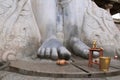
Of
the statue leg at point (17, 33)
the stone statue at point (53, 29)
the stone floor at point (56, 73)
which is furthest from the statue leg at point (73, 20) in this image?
the stone floor at point (56, 73)

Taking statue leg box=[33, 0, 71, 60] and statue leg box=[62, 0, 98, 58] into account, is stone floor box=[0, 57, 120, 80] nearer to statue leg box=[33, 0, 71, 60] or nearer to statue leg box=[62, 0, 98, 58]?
statue leg box=[33, 0, 71, 60]

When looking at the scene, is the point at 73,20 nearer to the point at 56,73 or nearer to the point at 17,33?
the point at 17,33

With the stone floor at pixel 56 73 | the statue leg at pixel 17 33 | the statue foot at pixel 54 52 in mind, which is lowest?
the stone floor at pixel 56 73

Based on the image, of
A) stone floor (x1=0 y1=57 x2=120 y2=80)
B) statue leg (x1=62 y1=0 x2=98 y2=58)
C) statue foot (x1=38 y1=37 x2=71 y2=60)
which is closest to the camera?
stone floor (x1=0 y1=57 x2=120 y2=80)

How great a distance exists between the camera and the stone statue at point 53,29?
6.98 ft

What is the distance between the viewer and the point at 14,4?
239 cm

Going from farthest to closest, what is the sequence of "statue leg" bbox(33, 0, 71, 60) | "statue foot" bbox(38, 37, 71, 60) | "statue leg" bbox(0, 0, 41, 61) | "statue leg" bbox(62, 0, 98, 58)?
"statue leg" bbox(62, 0, 98, 58)
"statue leg" bbox(33, 0, 71, 60)
"statue leg" bbox(0, 0, 41, 61)
"statue foot" bbox(38, 37, 71, 60)

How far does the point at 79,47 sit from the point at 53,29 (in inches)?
12.6

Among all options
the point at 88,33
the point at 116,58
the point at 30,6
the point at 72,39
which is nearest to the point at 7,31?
the point at 30,6

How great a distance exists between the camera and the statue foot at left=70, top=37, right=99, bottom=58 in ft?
7.08

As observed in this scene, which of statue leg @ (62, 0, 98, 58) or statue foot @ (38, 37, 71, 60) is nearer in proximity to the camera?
statue foot @ (38, 37, 71, 60)

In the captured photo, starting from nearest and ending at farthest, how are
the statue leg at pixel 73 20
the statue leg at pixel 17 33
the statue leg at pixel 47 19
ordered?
the statue leg at pixel 17 33, the statue leg at pixel 47 19, the statue leg at pixel 73 20

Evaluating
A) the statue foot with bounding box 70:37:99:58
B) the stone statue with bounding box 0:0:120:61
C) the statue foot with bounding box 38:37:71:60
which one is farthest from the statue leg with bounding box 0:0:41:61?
the statue foot with bounding box 70:37:99:58

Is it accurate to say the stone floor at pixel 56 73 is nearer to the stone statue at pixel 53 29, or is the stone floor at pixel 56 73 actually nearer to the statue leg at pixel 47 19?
the stone statue at pixel 53 29
